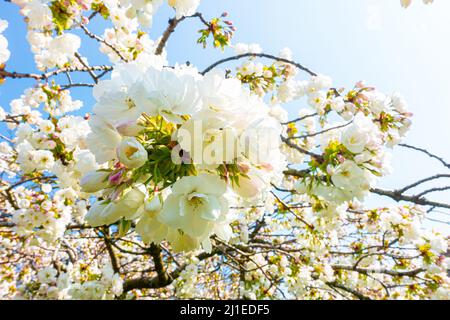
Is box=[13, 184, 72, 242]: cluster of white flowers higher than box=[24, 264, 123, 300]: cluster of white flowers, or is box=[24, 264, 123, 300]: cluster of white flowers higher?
box=[13, 184, 72, 242]: cluster of white flowers

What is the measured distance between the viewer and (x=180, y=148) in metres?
0.68

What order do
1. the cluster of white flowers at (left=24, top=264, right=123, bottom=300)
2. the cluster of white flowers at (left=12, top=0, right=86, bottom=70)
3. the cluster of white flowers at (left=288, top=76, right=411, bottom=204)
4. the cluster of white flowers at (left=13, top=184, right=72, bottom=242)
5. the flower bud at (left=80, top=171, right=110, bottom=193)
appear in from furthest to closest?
the cluster of white flowers at (left=24, top=264, right=123, bottom=300) < the cluster of white flowers at (left=13, top=184, right=72, bottom=242) < the cluster of white flowers at (left=12, top=0, right=86, bottom=70) < the cluster of white flowers at (left=288, top=76, right=411, bottom=204) < the flower bud at (left=80, top=171, right=110, bottom=193)

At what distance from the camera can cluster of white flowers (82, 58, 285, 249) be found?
0.67 m

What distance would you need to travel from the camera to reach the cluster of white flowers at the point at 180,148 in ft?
2.19

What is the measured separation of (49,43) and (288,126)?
2664 millimetres

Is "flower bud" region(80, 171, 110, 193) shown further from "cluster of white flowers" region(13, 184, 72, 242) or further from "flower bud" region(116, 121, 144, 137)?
"cluster of white flowers" region(13, 184, 72, 242)

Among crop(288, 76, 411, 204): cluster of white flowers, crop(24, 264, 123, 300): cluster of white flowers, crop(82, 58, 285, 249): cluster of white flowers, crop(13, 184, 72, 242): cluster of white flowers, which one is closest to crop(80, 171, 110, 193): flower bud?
crop(82, 58, 285, 249): cluster of white flowers

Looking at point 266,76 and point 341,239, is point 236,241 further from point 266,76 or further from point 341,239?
point 266,76

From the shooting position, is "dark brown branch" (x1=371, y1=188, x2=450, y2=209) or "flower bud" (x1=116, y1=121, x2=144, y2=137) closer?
"flower bud" (x1=116, y1=121, x2=144, y2=137)

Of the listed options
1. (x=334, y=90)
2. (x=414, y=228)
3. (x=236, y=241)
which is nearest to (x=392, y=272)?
(x=414, y=228)

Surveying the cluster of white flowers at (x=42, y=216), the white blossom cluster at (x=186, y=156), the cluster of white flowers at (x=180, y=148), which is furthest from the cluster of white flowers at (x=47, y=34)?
the cluster of white flowers at (x=180, y=148)

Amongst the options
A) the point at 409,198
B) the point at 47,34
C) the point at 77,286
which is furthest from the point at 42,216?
the point at 409,198

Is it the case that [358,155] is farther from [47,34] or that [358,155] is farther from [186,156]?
[47,34]
